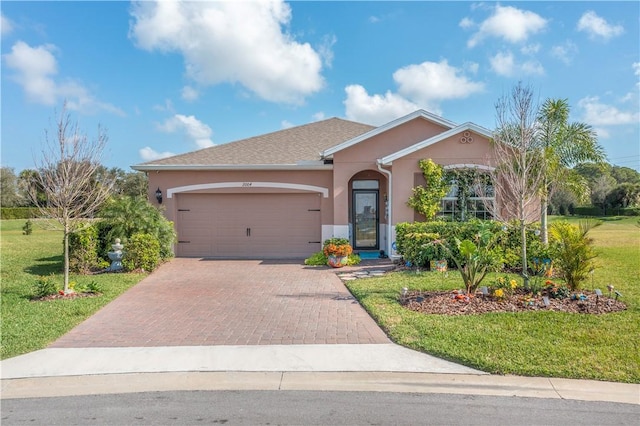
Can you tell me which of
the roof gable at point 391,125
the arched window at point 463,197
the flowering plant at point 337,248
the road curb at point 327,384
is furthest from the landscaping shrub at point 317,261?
the road curb at point 327,384

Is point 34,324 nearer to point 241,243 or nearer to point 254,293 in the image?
point 254,293

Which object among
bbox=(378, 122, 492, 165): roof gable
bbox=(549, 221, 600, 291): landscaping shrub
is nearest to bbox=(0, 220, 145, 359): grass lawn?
bbox=(378, 122, 492, 165): roof gable

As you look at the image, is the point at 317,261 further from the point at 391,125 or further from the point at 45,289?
the point at 45,289

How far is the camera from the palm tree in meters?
10.9

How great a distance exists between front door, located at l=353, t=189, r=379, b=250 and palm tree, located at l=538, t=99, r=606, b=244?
577 centimetres

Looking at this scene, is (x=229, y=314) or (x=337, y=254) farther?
(x=337, y=254)

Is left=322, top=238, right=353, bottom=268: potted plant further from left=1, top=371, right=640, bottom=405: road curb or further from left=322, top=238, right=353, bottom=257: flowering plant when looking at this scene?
Answer: left=1, top=371, right=640, bottom=405: road curb

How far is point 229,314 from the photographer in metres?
7.22

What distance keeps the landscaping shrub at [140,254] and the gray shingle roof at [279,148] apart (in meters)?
3.75

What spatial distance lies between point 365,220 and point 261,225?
3.93 metres

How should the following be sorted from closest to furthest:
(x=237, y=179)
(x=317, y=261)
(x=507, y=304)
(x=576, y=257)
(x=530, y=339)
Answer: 1. (x=530, y=339)
2. (x=507, y=304)
3. (x=576, y=257)
4. (x=317, y=261)
5. (x=237, y=179)

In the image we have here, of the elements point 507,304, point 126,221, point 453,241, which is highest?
point 126,221

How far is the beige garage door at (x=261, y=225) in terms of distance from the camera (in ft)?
47.7

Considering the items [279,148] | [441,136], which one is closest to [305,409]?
[441,136]
